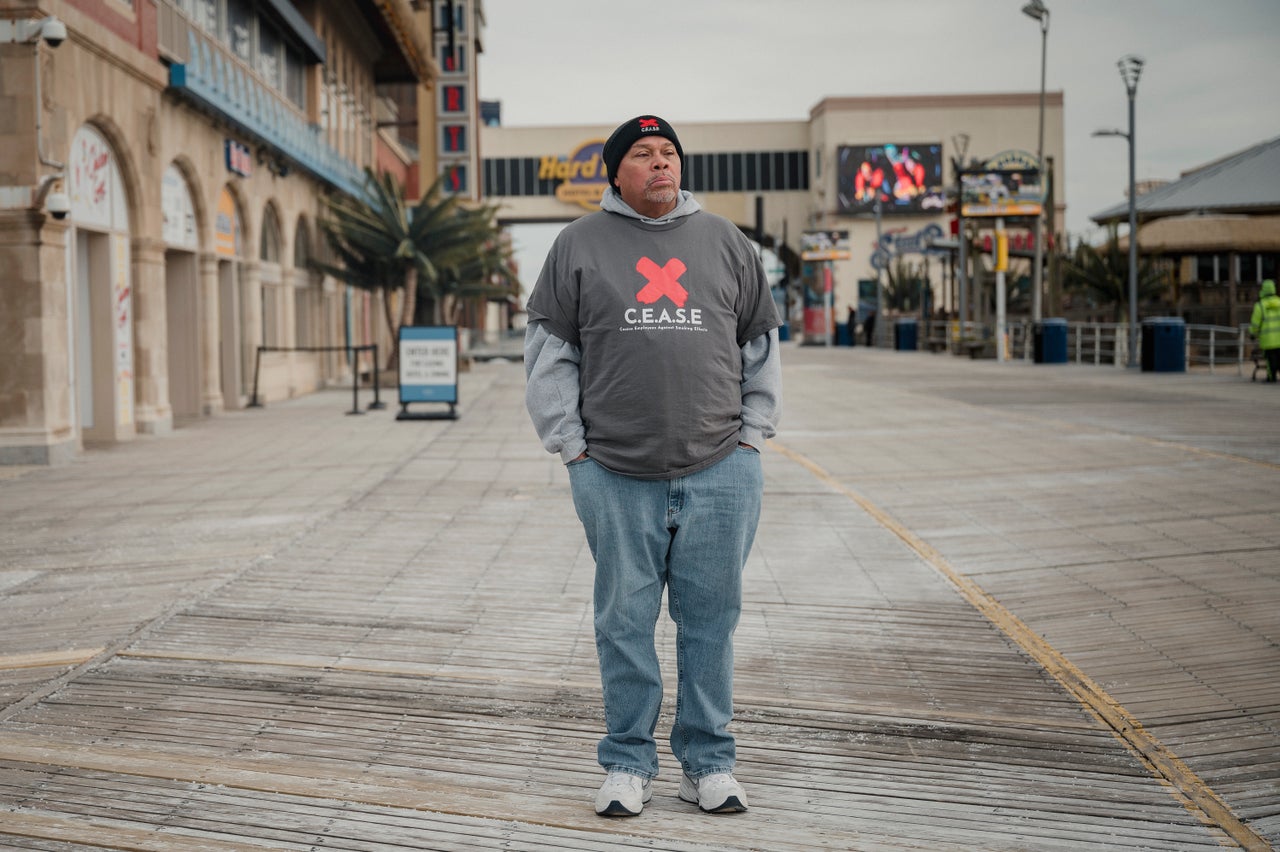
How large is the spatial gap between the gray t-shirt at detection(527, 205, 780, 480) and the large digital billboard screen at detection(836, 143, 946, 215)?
80722 millimetres

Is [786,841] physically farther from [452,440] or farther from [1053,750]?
[452,440]

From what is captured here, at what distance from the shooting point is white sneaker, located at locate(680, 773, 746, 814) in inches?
159

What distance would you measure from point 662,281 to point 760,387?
0.45 metres

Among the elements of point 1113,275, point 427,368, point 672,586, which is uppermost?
point 1113,275

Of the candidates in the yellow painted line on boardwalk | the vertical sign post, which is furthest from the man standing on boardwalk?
the vertical sign post

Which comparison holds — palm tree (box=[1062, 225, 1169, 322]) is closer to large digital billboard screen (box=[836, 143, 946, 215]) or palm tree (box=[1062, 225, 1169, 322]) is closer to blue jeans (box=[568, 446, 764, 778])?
blue jeans (box=[568, 446, 764, 778])

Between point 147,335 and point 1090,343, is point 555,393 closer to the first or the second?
point 147,335

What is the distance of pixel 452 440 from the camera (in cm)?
1602

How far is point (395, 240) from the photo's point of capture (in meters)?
30.1

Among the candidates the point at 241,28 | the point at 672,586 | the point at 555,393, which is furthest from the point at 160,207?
the point at 672,586

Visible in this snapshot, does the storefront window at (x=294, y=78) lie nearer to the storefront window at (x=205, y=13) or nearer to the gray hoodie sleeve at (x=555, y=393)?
the storefront window at (x=205, y=13)

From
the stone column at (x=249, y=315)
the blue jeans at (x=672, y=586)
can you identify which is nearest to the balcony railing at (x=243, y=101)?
the stone column at (x=249, y=315)

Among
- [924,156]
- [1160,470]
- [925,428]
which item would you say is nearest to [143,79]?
[925,428]

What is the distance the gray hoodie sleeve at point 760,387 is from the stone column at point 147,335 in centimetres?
A: 1534
